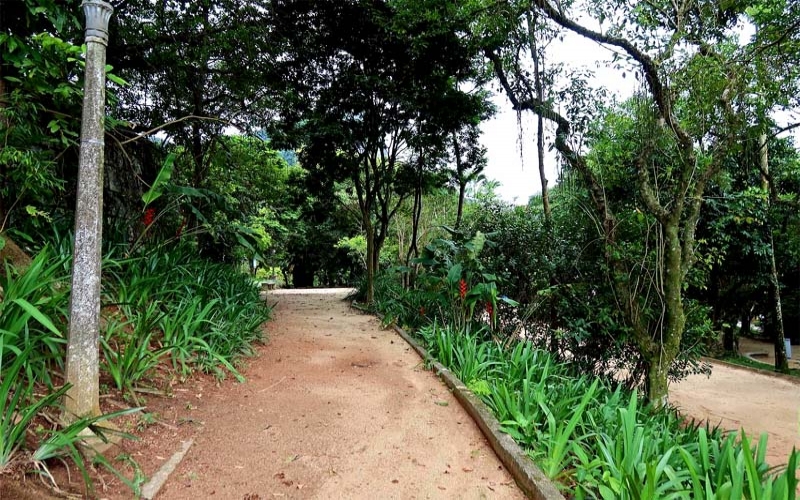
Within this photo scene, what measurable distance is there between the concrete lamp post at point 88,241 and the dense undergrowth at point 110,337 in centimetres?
13

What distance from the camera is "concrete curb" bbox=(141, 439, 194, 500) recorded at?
2.21 meters

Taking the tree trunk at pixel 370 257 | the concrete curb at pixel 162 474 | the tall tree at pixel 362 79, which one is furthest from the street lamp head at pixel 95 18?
the tree trunk at pixel 370 257

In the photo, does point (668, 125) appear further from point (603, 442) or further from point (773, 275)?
point (773, 275)

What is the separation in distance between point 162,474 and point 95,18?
8.81ft

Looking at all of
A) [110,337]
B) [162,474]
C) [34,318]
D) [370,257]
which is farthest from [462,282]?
[370,257]

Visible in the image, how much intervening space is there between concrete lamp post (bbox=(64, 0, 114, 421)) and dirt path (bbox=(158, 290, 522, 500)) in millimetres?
741

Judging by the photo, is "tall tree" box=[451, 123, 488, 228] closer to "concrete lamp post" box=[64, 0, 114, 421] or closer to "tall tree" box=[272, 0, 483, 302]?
"tall tree" box=[272, 0, 483, 302]

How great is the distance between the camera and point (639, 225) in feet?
17.6

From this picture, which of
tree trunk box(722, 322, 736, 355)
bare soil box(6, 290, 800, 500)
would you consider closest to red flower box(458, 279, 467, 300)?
bare soil box(6, 290, 800, 500)

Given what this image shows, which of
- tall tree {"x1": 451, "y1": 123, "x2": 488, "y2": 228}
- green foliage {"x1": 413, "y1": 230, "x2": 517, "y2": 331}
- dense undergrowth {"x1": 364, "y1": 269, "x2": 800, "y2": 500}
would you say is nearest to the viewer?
dense undergrowth {"x1": 364, "y1": 269, "x2": 800, "y2": 500}

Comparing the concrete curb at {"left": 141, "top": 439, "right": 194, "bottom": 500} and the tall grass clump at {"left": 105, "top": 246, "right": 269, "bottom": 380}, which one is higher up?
the tall grass clump at {"left": 105, "top": 246, "right": 269, "bottom": 380}

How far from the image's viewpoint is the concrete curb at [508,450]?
2.40m

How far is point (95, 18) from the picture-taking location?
241 cm

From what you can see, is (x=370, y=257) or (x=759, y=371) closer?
(x=370, y=257)
